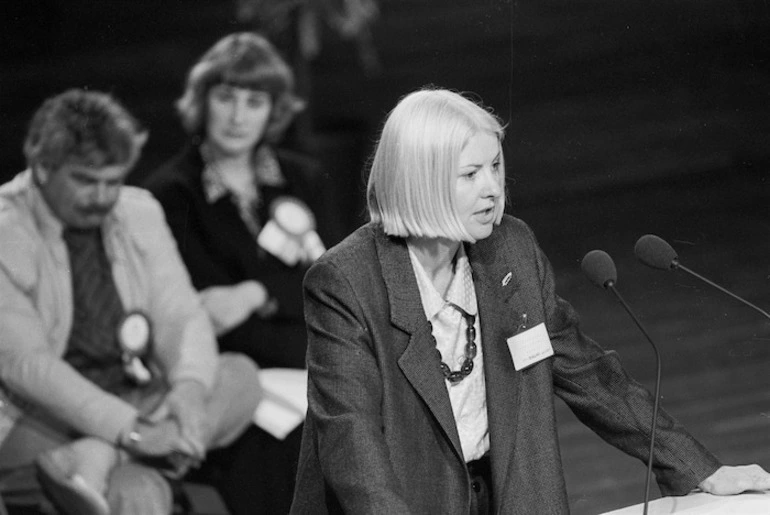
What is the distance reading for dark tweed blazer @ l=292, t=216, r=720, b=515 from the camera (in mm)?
2055

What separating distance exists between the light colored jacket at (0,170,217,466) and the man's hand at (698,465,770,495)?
5.86 feet

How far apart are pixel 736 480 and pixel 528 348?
45 cm

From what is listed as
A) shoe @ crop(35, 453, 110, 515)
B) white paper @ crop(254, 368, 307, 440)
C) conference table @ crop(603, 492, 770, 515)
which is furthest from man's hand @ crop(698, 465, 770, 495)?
shoe @ crop(35, 453, 110, 515)

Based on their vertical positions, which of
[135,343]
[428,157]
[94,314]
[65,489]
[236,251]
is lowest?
[65,489]

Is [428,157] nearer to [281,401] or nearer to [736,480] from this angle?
[736,480]

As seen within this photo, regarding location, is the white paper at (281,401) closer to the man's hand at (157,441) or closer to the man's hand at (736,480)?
the man's hand at (157,441)

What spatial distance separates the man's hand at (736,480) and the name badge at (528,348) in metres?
0.38

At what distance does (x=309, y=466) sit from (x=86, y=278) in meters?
1.35

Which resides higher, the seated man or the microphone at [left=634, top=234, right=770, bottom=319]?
the microphone at [left=634, top=234, right=770, bottom=319]

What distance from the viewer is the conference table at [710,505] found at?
207cm

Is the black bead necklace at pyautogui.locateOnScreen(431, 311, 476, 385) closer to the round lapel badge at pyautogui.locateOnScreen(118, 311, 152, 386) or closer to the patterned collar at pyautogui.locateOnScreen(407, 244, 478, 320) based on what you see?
the patterned collar at pyautogui.locateOnScreen(407, 244, 478, 320)

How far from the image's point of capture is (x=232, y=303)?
3.54m

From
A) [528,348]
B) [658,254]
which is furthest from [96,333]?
[658,254]

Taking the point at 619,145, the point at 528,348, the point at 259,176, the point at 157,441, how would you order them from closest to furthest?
the point at 528,348 → the point at 157,441 → the point at 259,176 → the point at 619,145
